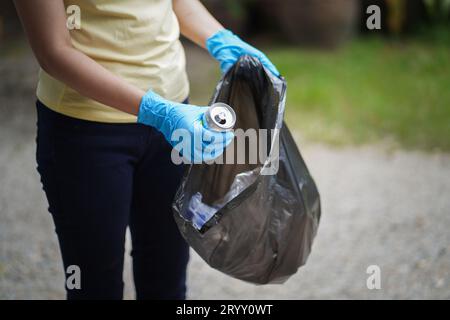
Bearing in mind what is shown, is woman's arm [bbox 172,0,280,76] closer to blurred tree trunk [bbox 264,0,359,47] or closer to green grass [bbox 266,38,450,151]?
green grass [bbox 266,38,450,151]

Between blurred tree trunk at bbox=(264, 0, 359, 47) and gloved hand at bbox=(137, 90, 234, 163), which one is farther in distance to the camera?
blurred tree trunk at bbox=(264, 0, 359, 47)

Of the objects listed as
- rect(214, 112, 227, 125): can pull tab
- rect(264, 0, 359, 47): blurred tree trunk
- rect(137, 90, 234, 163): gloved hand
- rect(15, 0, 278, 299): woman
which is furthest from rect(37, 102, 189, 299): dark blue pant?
rect(264, 0, 359, 47): blurred tree trunk

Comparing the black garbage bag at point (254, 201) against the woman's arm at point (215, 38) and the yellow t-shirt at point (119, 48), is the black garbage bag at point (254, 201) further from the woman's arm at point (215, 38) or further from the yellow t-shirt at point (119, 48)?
the yellow t-shirt at point (119, 48)

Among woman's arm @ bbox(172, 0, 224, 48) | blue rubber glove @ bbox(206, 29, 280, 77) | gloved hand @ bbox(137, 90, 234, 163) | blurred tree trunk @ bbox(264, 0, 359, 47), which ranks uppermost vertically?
woman's arm @ bbox(172, 0, 224, 48)

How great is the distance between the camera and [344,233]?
2939 mm

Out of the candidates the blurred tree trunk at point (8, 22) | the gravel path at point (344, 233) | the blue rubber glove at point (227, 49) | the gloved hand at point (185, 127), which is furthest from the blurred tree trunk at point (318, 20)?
the gloved hand at point (185, 127)

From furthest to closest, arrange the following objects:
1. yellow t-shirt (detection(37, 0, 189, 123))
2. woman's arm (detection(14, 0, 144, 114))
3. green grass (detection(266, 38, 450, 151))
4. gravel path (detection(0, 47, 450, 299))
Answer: green grass (detection(266, 38, 450, 151)) < gravel path (detection(0, 47, 450, 299)) < yellow t-shirt (detection(37, 0, 189, 123)) < woman's arm (detection(14, 0, 144, 114))

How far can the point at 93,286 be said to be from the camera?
150cm

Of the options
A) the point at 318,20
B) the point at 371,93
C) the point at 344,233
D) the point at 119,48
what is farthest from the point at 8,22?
the point at 119,48

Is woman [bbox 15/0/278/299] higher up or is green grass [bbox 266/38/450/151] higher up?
woman [bbox 15/0/278/299]

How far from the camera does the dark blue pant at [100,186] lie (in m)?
1.39

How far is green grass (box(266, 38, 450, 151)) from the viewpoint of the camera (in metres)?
4.05

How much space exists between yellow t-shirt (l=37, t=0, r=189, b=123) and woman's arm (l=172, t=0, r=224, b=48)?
17 centimetres
